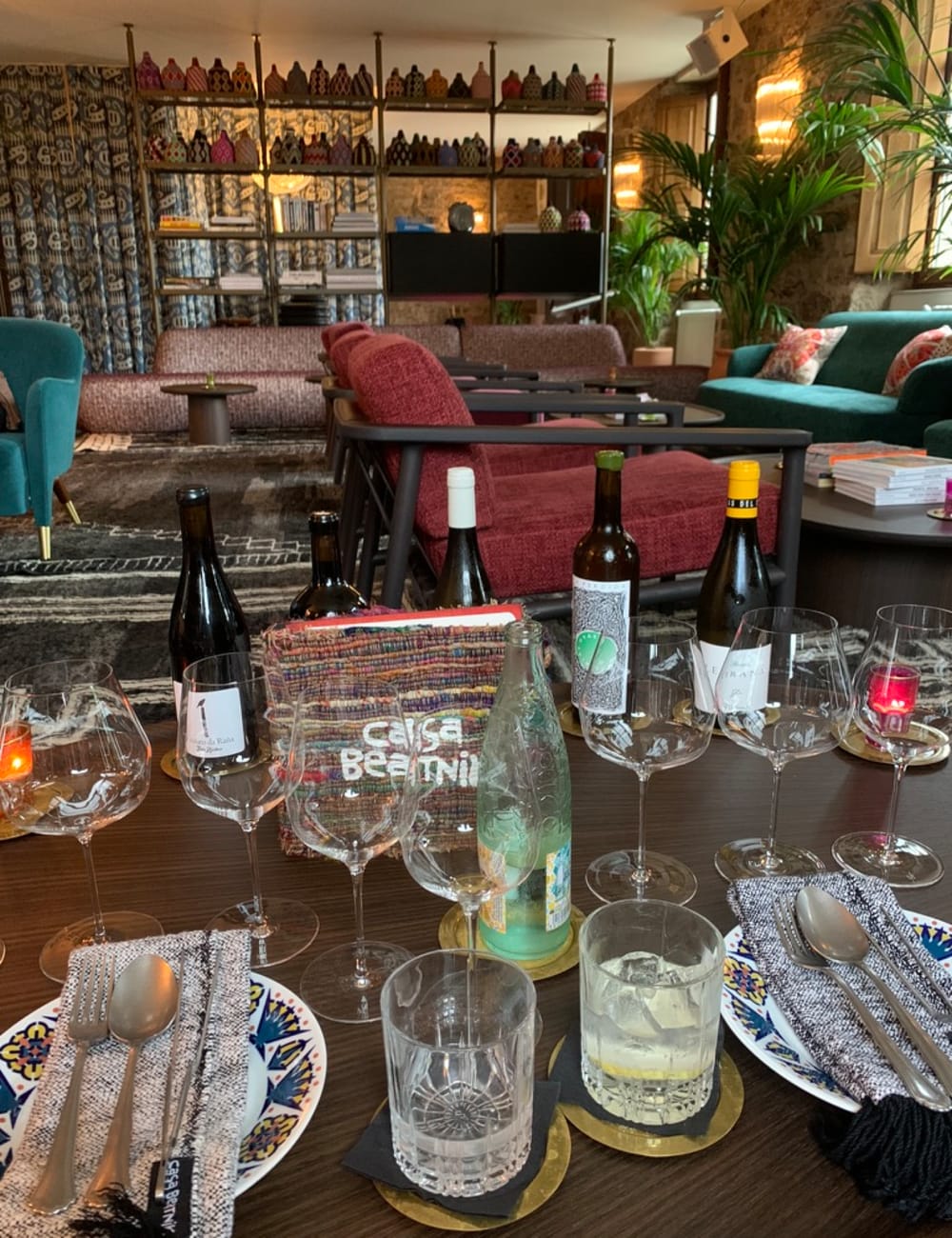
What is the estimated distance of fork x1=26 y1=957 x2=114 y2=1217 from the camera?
42 centimetres

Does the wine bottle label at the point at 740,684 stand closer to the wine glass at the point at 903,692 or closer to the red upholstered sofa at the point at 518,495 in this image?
the wine glass at the point at 903,692

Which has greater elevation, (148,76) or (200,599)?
(148,76)

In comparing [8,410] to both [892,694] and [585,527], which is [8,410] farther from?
[892,694]

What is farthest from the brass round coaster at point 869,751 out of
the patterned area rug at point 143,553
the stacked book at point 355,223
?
the stacked book at point 355,223

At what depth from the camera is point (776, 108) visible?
256 inches

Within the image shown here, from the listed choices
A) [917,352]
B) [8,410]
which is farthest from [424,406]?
[917,352]

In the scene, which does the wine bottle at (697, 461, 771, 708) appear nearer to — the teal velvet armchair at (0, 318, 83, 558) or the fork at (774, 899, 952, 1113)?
the fork at (774, 899, 952, 1113)

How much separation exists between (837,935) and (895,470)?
6.71 ft

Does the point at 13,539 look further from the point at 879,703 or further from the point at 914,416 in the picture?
the point at 914,416

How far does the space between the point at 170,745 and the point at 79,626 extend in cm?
183

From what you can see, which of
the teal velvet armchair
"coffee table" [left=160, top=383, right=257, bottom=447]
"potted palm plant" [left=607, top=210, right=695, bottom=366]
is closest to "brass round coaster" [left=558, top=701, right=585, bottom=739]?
the teal velvet armchair

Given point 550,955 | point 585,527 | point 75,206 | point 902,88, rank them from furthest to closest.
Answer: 1. point 75,206
2. point 902,88
3. point 585,527
4. point 550,955

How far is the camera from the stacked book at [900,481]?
2385mm

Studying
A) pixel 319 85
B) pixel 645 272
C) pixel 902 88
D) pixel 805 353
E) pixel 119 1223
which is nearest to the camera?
pixel 119 1223
